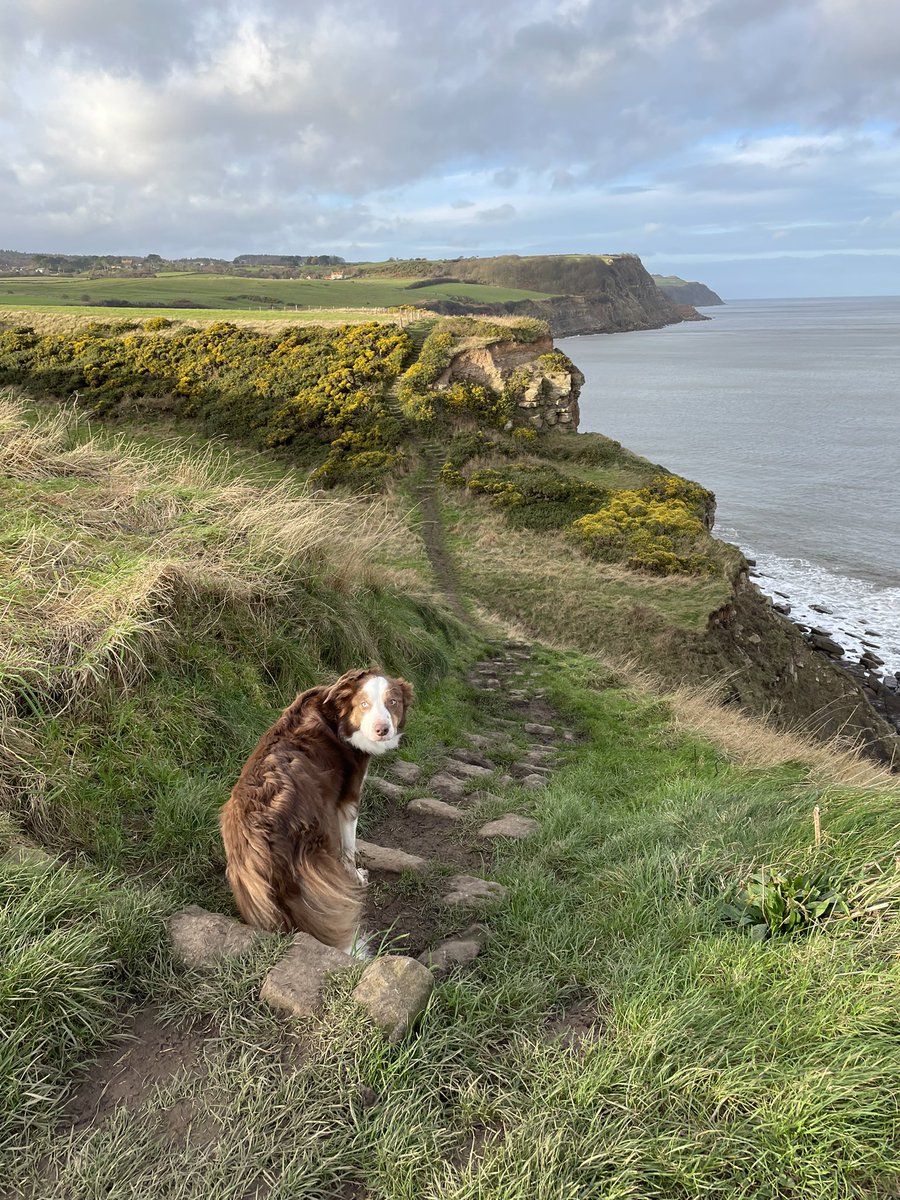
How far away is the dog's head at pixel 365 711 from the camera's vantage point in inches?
150

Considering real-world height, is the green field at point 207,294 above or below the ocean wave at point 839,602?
above

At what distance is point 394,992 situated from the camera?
8.68ft

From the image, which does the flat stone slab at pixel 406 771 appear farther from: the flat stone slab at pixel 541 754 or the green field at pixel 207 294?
the green field at pixel 207 294

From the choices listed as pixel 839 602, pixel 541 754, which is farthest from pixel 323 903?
pixel 839 602

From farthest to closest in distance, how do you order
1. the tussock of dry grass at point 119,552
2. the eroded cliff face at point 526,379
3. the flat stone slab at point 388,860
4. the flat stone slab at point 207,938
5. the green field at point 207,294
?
the green field at point 207,294
the eroded cliff face at point 526,379
the tussock of dry grass at point 119,552
the flat stone slab at point 388,860
the flat stone slab at point 207,938

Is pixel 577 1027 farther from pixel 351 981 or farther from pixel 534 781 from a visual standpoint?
pixel 534 781

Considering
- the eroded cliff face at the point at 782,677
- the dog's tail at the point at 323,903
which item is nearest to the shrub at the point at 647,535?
the eroded cliff face at the point at 782,677

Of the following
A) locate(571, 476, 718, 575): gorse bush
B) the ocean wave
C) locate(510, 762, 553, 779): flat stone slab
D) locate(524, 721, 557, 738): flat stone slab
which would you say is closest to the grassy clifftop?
locate(510, 762, 553, 779): flat stone slab

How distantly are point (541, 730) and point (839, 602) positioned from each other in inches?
860

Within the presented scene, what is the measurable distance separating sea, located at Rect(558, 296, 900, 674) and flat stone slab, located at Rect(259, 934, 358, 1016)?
2230cm

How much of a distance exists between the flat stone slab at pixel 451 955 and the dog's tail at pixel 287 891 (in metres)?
0.39

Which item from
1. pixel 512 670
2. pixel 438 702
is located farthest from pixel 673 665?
pixel 438 702

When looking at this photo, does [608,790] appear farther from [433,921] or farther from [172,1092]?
[172,1092]

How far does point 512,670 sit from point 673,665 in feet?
18.0
